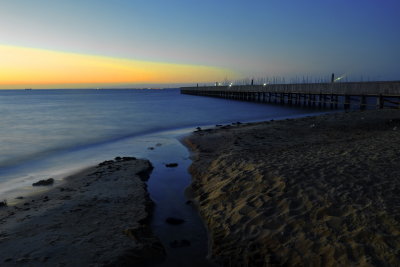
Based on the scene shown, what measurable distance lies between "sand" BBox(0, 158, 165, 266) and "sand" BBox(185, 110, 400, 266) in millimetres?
1510

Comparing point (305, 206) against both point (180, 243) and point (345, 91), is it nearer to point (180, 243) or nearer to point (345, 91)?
Result: point (180, 243)

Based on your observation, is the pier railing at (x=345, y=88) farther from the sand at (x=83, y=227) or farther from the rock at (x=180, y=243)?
the rock at (x=180, y=243)

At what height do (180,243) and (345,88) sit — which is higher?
(345,88)

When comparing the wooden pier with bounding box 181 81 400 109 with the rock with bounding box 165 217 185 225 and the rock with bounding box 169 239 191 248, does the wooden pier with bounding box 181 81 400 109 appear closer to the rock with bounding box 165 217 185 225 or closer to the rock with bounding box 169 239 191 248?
the rock with bounding box 165 217 185 225

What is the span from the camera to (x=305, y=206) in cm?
607

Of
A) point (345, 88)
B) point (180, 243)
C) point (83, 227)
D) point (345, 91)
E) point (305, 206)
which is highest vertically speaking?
point (345, 88)

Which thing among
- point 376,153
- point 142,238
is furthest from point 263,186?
point 376,153

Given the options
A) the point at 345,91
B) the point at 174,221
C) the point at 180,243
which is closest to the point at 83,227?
the point at 174,221

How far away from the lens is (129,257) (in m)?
5.41

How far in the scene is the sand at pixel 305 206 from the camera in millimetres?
4820

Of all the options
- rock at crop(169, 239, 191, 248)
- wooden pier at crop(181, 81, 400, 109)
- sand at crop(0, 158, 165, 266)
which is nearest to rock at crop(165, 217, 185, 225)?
sand at crop(0, 158, 165, 266)

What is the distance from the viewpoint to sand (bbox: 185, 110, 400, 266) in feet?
15.8

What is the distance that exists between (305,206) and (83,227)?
4.75 meters

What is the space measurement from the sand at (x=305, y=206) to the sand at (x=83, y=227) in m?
1.51
